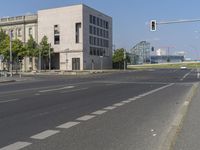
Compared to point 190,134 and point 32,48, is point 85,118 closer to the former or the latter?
point 190,134

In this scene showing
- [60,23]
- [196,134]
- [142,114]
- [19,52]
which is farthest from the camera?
[60,23]

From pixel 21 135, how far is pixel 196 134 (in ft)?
13.3

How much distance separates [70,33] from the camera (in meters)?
108

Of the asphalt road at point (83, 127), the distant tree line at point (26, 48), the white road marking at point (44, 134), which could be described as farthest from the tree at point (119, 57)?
the white road marking at point (44, 134)

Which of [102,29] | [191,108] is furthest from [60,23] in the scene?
[191,108]

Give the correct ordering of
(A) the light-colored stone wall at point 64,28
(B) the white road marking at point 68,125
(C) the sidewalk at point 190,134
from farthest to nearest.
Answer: (A) the light-colored stone wall at point 64,28
(B) the white road marking at point 68,125
(C) the sidewalk at point 190,134

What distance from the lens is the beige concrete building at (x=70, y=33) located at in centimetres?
10650

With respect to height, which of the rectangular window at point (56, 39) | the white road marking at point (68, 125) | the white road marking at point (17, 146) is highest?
the rectangular window at point (56, 39)

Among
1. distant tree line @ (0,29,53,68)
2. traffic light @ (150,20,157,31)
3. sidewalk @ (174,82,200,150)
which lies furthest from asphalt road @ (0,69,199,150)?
distant tree line @ (0,29,53,68)

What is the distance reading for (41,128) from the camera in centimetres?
1032

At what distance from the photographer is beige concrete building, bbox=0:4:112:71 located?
349 feet

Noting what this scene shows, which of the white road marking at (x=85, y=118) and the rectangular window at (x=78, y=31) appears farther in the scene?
the rectangular window at (x=78, y=31)

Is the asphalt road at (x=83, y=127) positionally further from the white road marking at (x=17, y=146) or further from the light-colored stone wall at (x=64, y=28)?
the light-colored stone wall at (x=64, y=28)

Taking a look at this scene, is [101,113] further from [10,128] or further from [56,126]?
[10,128]
